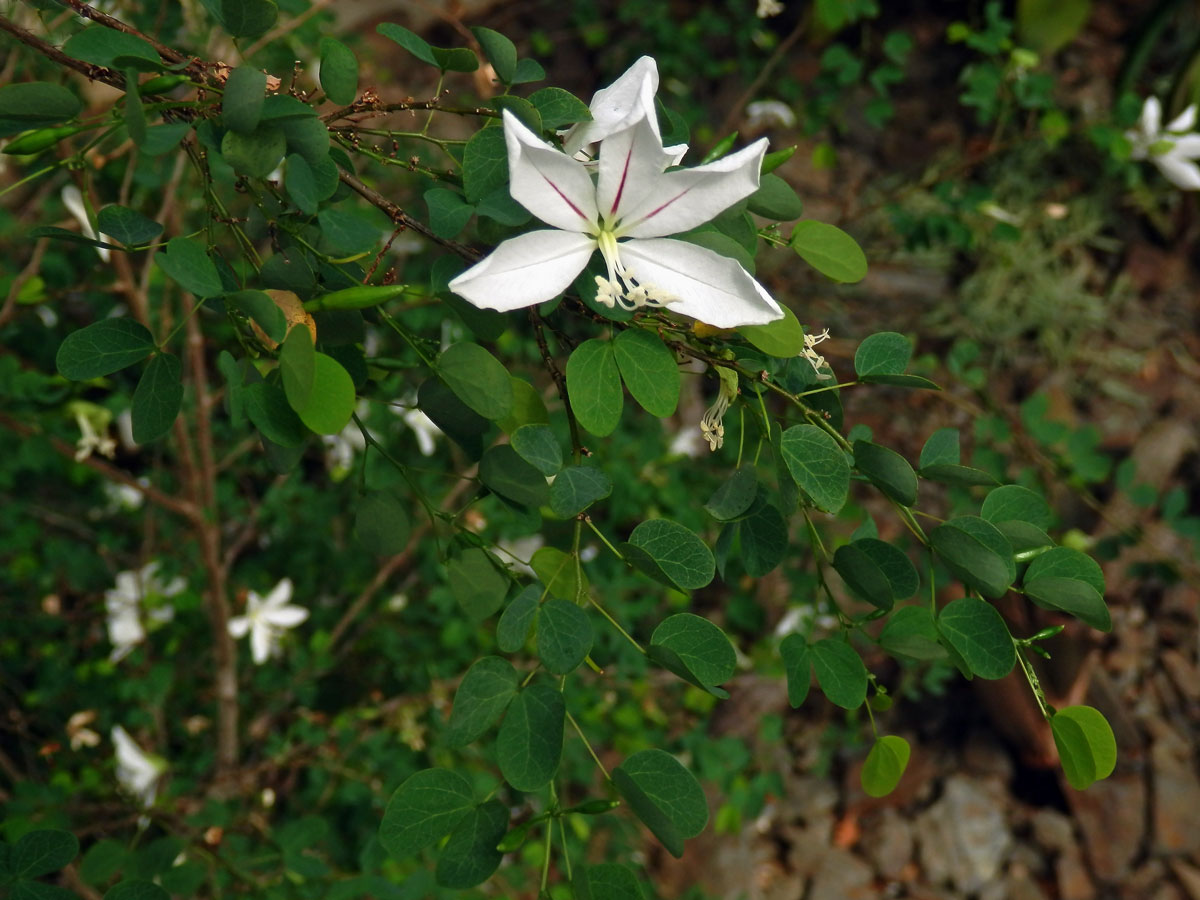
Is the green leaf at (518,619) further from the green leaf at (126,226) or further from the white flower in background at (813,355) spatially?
the green leaf at (126,226)

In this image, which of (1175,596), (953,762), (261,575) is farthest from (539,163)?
(1175,596)

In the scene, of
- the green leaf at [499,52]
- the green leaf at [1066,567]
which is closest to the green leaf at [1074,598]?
the green leaf at [1066,567]

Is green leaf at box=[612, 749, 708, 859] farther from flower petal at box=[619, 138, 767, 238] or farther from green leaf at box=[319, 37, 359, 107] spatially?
green leaf at box=[319, 37, 359, 107]

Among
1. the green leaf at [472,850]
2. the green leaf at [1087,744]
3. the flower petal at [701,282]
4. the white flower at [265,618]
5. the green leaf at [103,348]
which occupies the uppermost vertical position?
the flower petal at [701,282]

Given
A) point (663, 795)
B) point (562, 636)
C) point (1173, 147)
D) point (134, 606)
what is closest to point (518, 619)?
point (562, 636)

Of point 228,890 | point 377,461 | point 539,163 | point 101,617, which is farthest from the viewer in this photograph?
point 101,617

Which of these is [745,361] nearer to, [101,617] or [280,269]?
[280,269]
